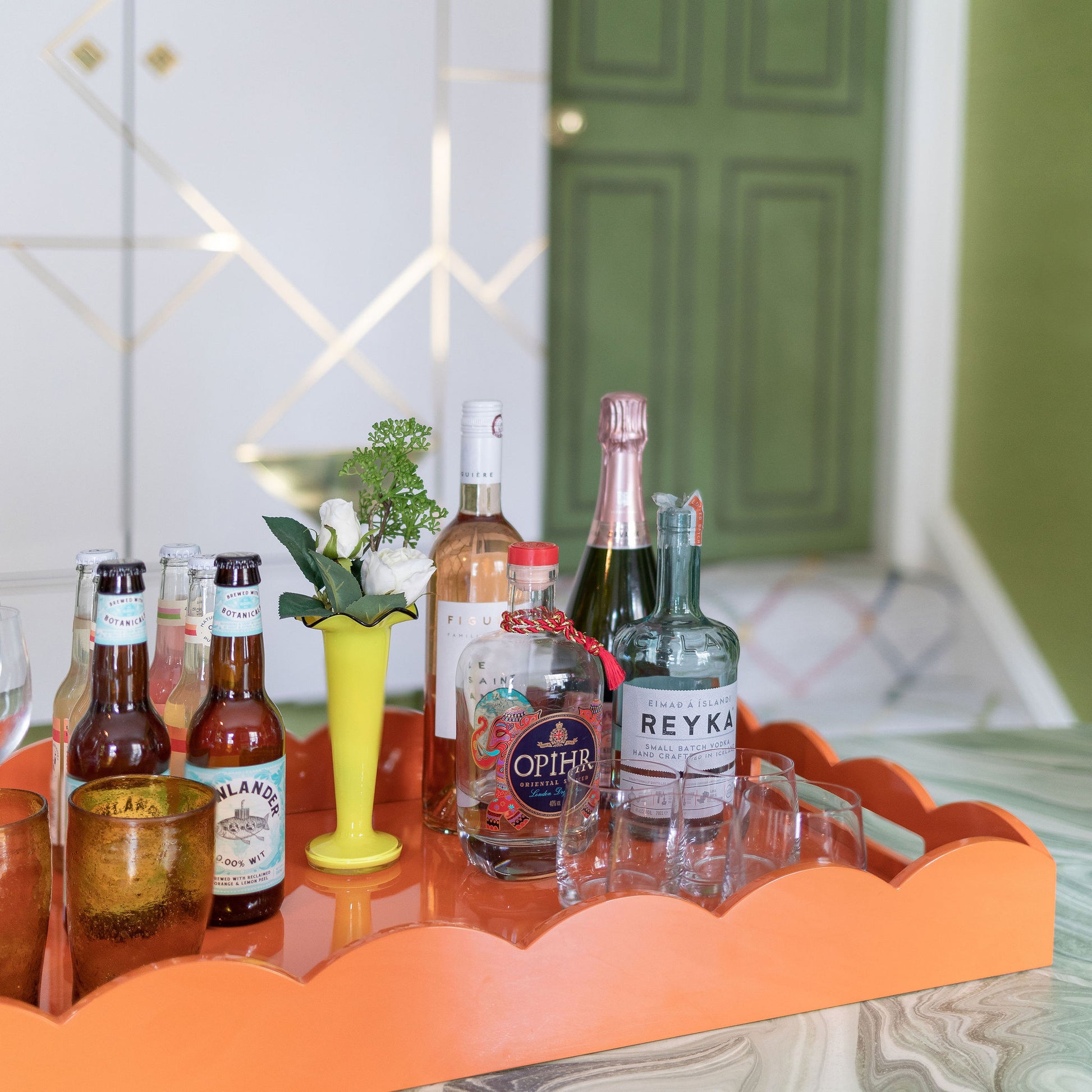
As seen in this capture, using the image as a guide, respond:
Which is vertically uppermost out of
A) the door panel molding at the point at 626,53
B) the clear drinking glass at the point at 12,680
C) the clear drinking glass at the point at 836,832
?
the door panel molding at the point at 626,53

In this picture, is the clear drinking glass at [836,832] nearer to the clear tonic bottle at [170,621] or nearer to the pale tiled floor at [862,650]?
the clear tonic bottle at [170,621]

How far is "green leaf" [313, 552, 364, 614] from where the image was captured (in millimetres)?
769

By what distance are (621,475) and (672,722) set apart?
0.21m

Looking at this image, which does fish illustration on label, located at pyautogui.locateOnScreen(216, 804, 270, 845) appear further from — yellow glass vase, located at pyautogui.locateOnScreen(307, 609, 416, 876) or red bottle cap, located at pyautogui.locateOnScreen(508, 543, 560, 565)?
red bottle cap, located at pyautogui.locateOnScreen(508, 543, 560, 565)

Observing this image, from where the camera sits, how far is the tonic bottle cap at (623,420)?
0.87m

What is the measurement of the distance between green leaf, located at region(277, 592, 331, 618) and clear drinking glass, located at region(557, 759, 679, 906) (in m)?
0.20

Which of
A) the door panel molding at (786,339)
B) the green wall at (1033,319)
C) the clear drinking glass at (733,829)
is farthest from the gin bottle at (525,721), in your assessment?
the door panel molding at (786,339)

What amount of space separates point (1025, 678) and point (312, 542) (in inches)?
76.1

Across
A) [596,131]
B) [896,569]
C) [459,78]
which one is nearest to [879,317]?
[896,569]

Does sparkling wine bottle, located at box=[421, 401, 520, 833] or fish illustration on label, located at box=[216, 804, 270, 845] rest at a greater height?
sparkling wine bottle, located at box=[421, 401, 520, 833]

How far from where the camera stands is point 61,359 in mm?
1863

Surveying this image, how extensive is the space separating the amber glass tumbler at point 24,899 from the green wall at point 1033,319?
6.79 feet

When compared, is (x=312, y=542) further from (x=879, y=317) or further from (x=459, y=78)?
(x=879, y=317)

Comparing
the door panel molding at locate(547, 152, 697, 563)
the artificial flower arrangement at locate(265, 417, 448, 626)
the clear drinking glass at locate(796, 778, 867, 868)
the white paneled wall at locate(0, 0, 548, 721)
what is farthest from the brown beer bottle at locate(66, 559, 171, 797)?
the door panel molding at locate(547, 152, 697, 563)
